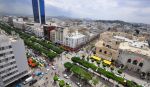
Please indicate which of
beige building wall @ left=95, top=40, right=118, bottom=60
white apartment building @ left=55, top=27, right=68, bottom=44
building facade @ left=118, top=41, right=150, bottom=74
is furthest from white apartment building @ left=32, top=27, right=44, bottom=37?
building facade @ left=118, top=41, right=150, bottom=74

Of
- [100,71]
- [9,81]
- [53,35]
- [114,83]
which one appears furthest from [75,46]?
[9,81]

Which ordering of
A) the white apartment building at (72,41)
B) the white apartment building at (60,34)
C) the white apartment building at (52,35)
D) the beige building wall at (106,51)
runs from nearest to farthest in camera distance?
the beige building wall at (106,51)
the white apartment building at (72,41)
the white apartment building at (60,34)
the white apartment building at (52,35)

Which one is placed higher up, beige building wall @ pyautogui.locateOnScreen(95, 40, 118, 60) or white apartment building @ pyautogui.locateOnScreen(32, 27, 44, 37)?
white apartment building @ pyautogui.locateOnScreen(32, 27, 44, 37)

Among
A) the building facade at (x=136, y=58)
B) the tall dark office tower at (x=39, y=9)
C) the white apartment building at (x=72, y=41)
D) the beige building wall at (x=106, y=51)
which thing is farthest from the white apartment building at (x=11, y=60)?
the tall dark office tower at (x=39, y=9)

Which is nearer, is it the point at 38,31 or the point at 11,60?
the point at 11,60

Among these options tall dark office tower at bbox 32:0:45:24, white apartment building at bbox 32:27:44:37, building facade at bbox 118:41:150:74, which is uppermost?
tall dark office tower at bbox 32:0:45:24

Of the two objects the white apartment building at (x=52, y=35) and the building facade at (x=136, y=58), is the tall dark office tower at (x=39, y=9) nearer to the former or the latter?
the white apartment building at (x=52, y=35)

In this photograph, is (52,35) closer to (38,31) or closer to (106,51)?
(38,31)

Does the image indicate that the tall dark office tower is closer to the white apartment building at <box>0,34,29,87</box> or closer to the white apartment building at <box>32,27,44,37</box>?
the white apartment building at <box>32,27,44,37</box>

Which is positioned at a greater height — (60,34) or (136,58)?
(60,34)

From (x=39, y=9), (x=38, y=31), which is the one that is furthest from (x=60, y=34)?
(x=39, y=9)
